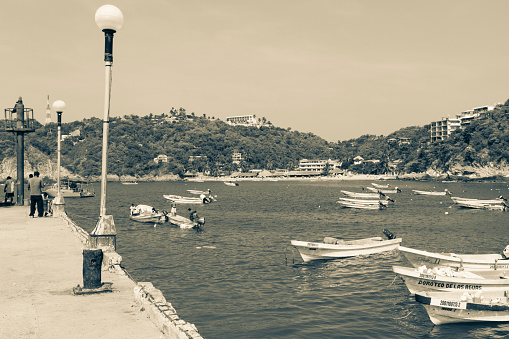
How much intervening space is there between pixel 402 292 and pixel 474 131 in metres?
189

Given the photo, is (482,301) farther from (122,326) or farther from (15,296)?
(15,296)

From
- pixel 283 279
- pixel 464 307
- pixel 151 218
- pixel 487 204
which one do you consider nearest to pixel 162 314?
pixel 464 307

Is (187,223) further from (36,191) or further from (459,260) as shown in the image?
(459,260)

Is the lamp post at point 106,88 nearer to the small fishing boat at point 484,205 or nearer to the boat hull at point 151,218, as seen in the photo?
the boat hull at point 151,218

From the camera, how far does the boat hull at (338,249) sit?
2394cm

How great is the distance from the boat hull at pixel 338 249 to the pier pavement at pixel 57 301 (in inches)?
501

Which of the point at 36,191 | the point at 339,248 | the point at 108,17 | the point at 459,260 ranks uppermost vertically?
the point at 108,17

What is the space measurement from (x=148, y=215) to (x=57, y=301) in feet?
→ 111

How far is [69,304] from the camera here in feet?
29.8

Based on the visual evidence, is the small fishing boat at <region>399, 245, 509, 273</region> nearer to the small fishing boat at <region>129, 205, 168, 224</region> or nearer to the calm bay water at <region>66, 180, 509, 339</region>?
the calm bay water at <region>66, 180, 509, 339</region>

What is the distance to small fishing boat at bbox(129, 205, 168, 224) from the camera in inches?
1628

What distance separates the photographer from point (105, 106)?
37.4 feet

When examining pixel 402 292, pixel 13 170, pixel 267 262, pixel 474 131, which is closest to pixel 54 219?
pixel 267 262

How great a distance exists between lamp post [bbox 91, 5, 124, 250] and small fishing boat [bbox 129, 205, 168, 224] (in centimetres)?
2942
